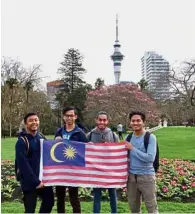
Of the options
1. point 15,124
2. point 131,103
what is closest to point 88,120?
point 131,103

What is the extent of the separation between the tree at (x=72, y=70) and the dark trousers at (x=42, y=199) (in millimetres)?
54164

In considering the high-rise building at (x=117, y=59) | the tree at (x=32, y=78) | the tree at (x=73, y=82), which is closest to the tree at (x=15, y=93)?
the tree at (x=32, y=78)

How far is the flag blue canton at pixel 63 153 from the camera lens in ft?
18.2

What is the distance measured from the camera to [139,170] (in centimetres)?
506

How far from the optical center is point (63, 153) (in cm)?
568

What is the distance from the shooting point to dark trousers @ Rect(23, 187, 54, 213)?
193 inches

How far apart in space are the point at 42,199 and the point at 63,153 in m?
0.84

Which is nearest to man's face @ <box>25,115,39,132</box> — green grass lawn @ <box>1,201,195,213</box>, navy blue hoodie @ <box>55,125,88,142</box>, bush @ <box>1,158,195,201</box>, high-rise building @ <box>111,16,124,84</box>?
navy blue hoodie @ <box>55,125,88,142</box>

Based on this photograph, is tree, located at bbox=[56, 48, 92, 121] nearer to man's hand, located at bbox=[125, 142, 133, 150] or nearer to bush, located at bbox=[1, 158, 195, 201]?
bush, located at bbox=[1, 158, 195, 201]

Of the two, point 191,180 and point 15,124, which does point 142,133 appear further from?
point 15,124

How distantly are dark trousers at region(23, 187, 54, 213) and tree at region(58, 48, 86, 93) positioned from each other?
54164 millimetres

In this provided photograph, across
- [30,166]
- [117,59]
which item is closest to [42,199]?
[30,166]

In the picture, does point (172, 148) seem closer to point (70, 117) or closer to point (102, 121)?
point (102, 121)

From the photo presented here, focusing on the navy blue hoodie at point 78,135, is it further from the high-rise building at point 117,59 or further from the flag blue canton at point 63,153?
the high-rise building at point 117,59
